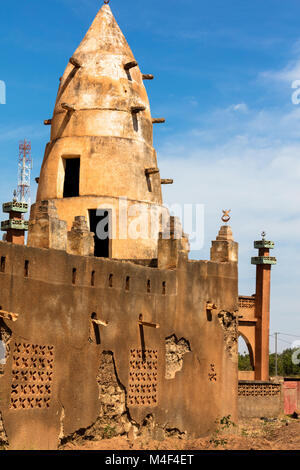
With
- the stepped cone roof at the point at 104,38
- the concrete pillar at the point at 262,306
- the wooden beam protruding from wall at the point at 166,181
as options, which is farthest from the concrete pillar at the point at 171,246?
the concrete pillar at the point at 262,306

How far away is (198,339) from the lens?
1870 centimetres

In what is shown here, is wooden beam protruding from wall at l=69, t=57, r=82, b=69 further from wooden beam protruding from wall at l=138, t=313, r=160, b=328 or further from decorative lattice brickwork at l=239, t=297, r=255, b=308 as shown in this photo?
decorative lattice brickwork at l=239, t=297, r=255, b=308

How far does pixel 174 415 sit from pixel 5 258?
A: 612cm

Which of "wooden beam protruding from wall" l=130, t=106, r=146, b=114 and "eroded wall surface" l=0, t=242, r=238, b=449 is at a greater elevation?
"wooden beam protruding from wall" l=130, t=106, r=146, b=114

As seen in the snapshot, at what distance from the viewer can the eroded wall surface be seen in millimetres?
14039

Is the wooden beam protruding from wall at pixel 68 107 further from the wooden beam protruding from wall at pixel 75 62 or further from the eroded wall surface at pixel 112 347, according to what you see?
the eroded wall surface at pixel 112 347

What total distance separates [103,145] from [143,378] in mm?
6067

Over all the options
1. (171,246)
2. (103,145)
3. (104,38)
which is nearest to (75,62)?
(104,38)

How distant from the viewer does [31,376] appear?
1418 centimetres

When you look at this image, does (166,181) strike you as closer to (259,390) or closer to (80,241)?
(80,241)

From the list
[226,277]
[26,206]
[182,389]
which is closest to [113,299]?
[182,389]

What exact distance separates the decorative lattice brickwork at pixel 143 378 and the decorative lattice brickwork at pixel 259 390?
7.59 metres

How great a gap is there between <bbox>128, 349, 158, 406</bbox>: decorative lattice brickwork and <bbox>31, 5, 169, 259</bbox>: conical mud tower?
3127 millimetres

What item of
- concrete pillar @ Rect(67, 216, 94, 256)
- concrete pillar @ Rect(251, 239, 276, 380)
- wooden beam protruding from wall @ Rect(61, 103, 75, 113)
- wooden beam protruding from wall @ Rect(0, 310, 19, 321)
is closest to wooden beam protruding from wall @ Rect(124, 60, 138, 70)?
wooden beam protruding from wall @ Rect(61, 103, 75, 113)
